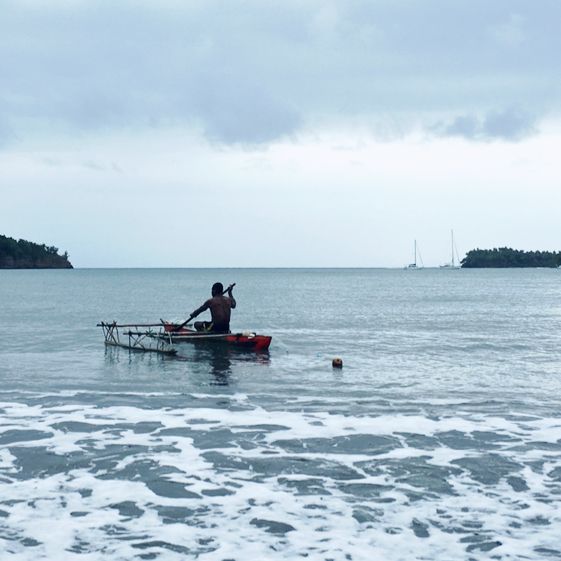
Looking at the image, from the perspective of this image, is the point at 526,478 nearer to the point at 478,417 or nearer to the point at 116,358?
the point at 478,417

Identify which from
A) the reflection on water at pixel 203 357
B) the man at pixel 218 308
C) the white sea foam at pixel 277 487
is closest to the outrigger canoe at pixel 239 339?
the reflection on water at pixel 203 357

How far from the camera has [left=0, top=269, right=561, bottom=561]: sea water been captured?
10289mm

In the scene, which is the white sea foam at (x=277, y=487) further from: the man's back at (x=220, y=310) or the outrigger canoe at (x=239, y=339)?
the man's back at (x=220, y=310)

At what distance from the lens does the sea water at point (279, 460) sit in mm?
10289

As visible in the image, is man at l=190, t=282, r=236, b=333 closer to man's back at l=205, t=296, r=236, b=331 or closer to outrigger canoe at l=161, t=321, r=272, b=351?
man's back at l=205, t=296, r=236, b=331

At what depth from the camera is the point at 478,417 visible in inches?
725

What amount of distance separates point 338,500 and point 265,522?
1490mm

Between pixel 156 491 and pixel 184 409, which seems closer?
pixel 156 491

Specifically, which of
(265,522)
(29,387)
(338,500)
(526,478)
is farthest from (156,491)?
(29,387)

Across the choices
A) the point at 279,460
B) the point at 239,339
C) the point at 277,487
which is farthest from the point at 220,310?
the point at 277,487

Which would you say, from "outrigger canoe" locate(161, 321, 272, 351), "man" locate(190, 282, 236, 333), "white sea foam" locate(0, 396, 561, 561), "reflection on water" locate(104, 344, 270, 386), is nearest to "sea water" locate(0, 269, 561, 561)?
"white sea foam" locate(0, 396, 561, 561)

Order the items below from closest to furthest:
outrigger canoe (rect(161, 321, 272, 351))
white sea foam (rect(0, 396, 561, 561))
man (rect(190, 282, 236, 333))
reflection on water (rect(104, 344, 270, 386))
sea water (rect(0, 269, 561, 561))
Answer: white sea foam (rect(0, 396, 561, 561)) < sea water (rect(0, 269, 561, 561)) < reflection on water (rect(104, 344, 270, 386)) < man (rect(190, 282, 236, 333)) < outrigger canoe (rect(161, 321, 272, 351))

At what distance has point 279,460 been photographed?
14.3 metres

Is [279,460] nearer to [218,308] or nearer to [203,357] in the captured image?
[203,357]
